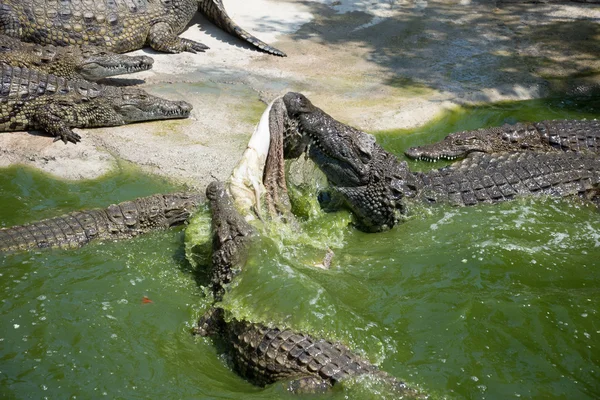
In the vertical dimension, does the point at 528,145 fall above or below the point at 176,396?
above

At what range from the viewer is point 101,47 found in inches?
355

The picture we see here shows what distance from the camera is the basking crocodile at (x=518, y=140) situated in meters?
7.43

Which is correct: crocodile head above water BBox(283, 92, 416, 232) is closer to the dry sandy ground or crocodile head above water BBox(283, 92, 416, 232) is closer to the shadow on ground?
the dry sandy ground

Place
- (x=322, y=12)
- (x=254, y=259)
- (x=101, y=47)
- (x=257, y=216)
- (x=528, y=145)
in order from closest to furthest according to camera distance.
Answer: (x=254, y=259) → (x=257, y=216) → (x=528, y=145) → (x=101, y=47) → (x=322, y=12)

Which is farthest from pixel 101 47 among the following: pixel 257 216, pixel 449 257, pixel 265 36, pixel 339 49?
pixel 449 257

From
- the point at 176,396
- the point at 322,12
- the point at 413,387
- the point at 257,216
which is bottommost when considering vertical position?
the point at 176,396

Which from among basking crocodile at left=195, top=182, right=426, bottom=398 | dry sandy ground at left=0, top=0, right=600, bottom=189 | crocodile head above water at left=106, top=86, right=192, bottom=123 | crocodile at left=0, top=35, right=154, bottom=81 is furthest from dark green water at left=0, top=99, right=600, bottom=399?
crocodile at left=0, top=35, right=154, bottom=81

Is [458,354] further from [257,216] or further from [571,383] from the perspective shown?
[257,216]

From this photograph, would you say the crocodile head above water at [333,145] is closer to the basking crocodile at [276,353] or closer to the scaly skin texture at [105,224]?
the scaly skin texture at [105,224]

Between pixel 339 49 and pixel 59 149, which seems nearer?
pixel 59 149

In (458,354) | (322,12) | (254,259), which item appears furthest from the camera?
(322,12)

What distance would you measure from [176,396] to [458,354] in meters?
1.71

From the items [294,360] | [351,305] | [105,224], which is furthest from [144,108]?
[294,360]

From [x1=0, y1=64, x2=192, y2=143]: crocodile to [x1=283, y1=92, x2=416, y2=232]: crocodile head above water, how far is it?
92.9 inches
